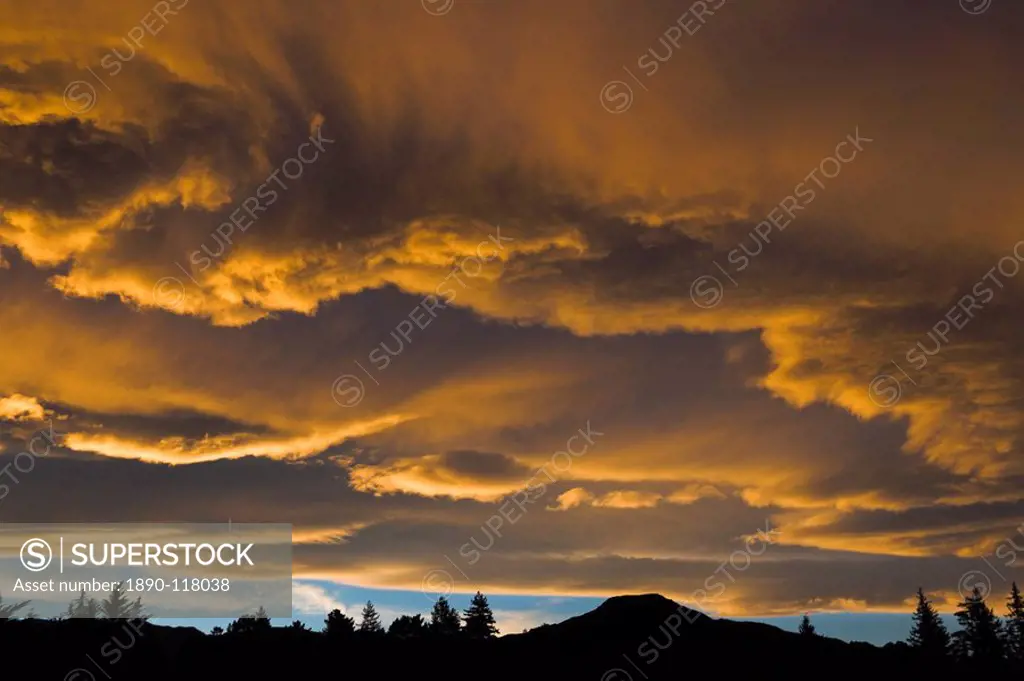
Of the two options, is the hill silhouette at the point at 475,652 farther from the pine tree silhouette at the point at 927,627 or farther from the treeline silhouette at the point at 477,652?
the pine tree silhouette at the point at 927,627

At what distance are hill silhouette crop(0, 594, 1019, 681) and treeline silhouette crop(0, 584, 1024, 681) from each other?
0.10 meters

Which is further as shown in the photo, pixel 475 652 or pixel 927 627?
pixel 927 627

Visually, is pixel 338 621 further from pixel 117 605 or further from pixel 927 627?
pixel 927 627

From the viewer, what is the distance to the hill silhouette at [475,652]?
6012 centimetres

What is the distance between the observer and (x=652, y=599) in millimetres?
81375

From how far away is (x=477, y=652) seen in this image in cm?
6888

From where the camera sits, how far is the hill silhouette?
60.1 m

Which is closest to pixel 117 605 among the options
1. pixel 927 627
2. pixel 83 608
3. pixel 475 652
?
pixel 83 608

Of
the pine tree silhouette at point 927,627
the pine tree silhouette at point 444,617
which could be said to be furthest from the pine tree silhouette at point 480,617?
the pine tree silhouette at point 927,627

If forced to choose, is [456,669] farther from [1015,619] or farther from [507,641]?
[1015,619]

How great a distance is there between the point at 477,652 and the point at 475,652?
0.61ft

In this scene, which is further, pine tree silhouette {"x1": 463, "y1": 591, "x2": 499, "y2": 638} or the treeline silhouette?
pine tree silhouette {"x1": 463, "y1": 591, "x2": 499, "y2": 638}

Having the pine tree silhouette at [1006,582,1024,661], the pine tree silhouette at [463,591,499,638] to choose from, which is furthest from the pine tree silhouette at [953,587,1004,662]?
the pine tree silhouette at [463,591,499,638]

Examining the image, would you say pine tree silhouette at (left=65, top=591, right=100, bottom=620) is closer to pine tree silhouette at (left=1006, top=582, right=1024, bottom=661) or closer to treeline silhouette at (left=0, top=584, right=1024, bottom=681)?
treeline silhouette at (left=0, top=584, right=1024, bottom=681)
